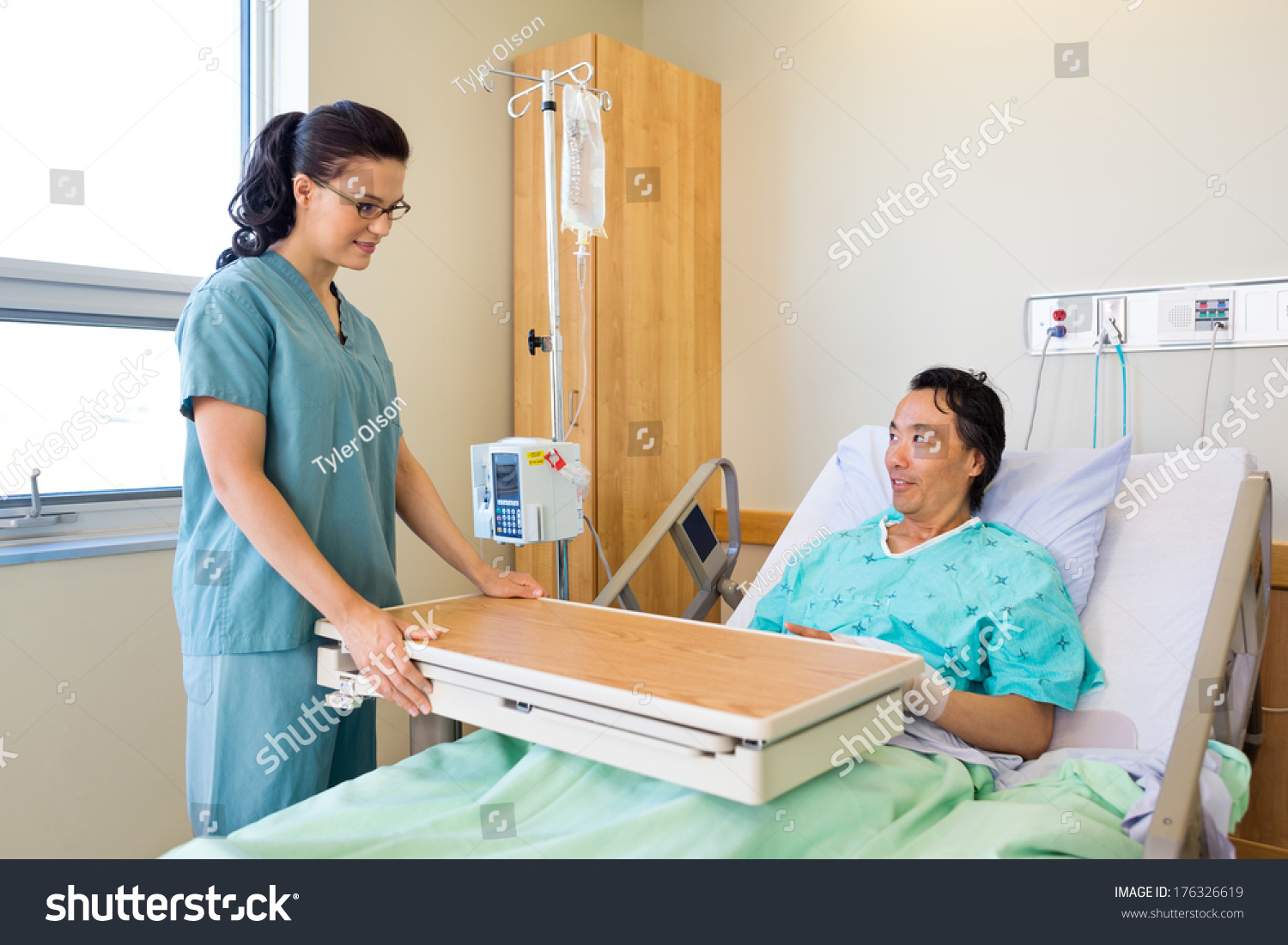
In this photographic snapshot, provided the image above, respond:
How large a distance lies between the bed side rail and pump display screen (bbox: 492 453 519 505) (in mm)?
1421

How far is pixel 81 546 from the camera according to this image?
195cm

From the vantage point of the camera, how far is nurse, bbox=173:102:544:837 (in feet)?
4.11

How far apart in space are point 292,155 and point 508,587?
770 millimetres

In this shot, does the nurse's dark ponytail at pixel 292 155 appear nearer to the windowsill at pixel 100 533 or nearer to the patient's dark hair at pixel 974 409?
the windowsill at pixel 100 533

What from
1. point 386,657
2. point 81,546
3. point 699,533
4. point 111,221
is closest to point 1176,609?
point 699,533

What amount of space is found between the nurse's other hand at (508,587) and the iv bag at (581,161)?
1111 mm

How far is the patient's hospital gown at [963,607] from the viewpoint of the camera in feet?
4.80

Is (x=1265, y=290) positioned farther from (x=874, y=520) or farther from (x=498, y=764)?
(x=498, y=764)

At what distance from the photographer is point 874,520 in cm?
188

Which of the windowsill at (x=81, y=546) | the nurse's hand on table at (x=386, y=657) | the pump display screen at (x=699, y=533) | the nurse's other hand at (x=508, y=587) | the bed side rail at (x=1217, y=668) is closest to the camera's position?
the bed side rail at (x=1217, y=668)

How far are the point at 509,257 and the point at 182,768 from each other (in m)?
1.68

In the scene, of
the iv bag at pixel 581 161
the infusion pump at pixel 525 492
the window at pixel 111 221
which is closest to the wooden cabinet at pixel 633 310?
the iv bag at pixel 581 161

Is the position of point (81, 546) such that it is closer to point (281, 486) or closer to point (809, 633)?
point (281, 486)

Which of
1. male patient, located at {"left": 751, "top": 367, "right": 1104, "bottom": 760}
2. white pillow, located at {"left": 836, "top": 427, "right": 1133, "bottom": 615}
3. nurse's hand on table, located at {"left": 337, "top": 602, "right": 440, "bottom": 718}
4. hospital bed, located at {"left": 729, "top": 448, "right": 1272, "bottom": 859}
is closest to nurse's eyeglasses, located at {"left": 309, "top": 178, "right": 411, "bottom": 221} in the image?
nurse's hand on table, located at {"left": 337, "top": 602, "right": 440, "bottom": 718}
